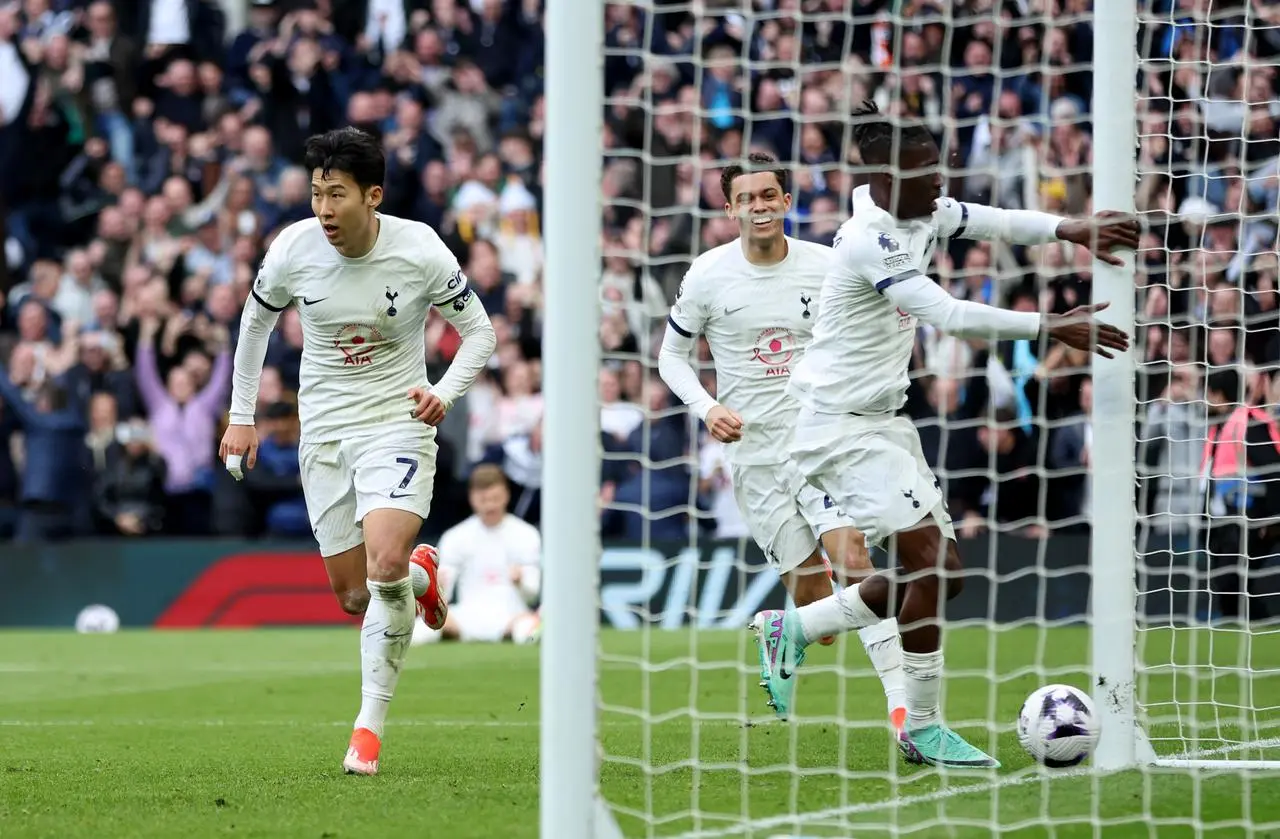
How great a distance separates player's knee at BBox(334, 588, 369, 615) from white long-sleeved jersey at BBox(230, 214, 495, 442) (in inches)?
25.4

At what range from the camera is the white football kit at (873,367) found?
251 inches

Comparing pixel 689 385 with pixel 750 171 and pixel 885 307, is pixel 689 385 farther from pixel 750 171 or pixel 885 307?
pixel 885 307

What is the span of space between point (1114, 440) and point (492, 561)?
26.0ft

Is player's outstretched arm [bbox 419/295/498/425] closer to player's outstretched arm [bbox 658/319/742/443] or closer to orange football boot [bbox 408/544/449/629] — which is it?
orange football boot [bbox 408/544/449/629]

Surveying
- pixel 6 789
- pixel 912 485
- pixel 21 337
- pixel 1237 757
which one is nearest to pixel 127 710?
pixel 6 789

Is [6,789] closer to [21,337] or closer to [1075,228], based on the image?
[1075,228]

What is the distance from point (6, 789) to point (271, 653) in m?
6.34

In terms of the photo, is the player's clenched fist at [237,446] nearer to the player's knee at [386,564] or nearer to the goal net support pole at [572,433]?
the player's knee at [386,564]

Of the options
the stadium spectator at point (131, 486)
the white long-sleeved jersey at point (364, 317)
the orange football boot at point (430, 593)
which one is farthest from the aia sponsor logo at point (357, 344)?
the stadium spectator at point (131, 486)

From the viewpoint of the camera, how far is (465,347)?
24.4ft

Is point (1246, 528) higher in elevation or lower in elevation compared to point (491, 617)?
higher

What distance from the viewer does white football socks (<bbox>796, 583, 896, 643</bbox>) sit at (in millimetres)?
6828

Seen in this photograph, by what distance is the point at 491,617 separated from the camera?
14211 millimetres

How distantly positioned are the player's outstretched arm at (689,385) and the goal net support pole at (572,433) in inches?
87.7
